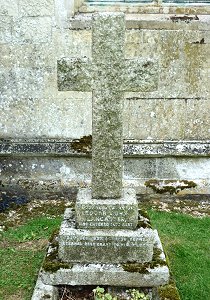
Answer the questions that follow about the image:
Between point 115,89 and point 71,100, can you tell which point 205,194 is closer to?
point 71,100

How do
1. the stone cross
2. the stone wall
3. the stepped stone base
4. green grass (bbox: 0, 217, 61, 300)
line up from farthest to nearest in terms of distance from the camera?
the stone wall, green grass (bbox: 0, 217, 61, 300), the stepped stone base, the stone cross

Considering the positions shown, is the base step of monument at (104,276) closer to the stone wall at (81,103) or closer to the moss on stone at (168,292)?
the moss on stone at (168,292)

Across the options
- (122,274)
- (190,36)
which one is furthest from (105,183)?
(190,36)

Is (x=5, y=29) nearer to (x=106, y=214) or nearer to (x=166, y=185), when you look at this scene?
(x=166, y=185)

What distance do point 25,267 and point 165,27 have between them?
3240mm

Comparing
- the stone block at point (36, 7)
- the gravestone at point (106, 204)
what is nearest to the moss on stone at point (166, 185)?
the gravestone at point (106, 204)

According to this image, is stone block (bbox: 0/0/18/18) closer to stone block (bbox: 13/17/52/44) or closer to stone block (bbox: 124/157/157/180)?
stone block (bbox: 13/17/52/44)

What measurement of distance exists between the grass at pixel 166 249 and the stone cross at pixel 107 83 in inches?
46.6

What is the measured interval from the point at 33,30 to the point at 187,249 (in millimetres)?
3069

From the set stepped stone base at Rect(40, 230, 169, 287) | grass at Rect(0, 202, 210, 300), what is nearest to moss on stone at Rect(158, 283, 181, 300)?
stepped stone base at Rect(40, 230, 169, 287)

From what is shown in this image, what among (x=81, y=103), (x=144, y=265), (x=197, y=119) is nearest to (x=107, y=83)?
(x=144, y=265)

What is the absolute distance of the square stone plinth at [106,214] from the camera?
15.0ft

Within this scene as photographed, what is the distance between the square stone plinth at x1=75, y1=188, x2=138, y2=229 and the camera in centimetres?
457

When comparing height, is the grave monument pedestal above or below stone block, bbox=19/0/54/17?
below
